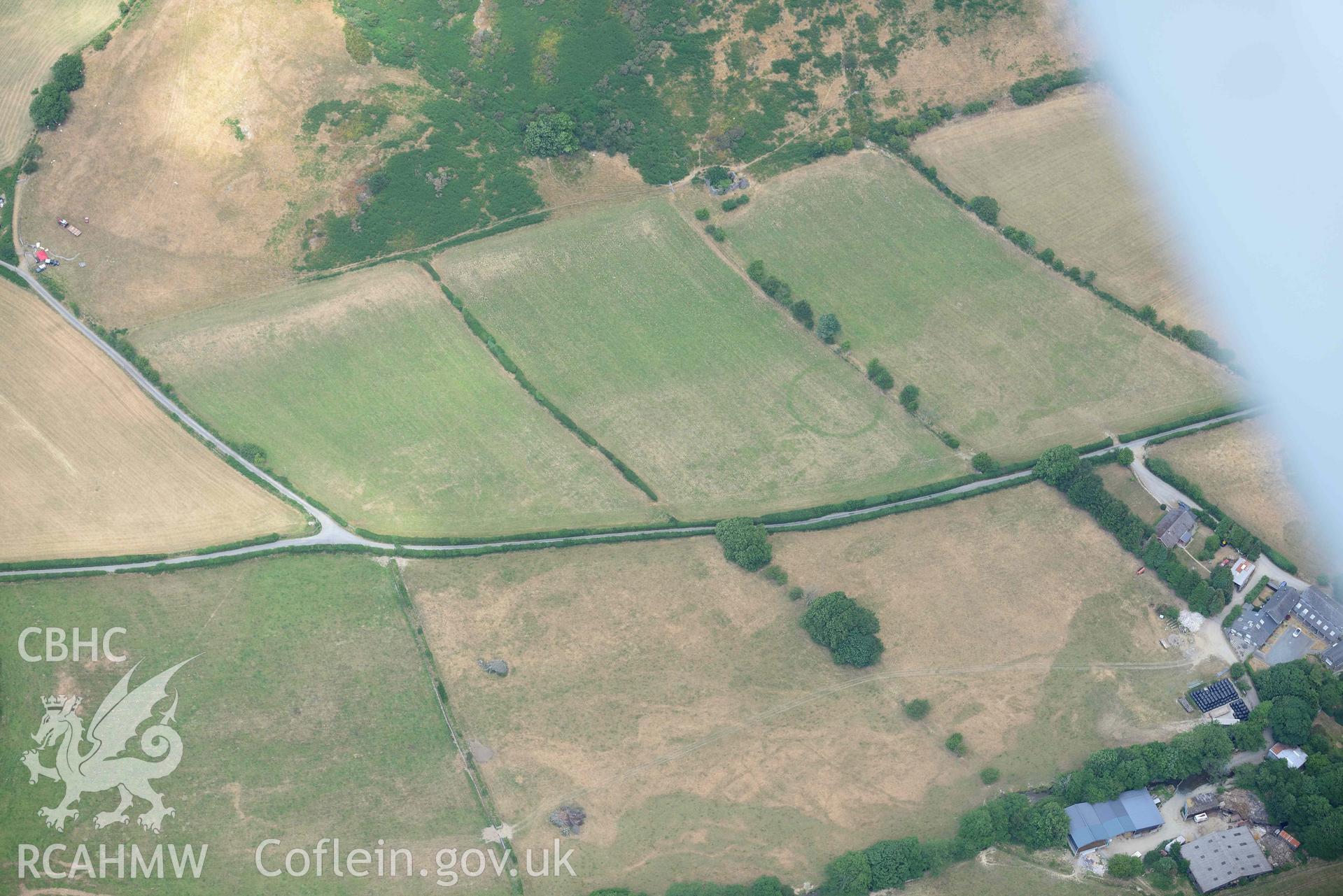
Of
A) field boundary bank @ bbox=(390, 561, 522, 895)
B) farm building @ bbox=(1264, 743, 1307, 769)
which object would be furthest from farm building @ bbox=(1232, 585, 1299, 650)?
field boundary bank @ bbox=(390, 561, 522, 895)

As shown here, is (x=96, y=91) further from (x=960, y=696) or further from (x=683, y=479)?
(x=960, y=696)

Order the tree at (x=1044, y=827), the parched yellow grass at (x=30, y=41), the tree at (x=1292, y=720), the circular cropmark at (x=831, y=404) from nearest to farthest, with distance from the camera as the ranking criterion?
the tree at (x=1044, y=827)
the tree at (x=1292, y=720)
the circular cropmark at (x=831, y=404)
the parched yellow grass at (x=30, y=41)

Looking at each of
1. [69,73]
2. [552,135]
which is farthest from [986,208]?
[69,73]

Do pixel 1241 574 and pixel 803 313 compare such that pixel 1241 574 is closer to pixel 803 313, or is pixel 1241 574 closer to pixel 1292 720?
pixel 1292 720

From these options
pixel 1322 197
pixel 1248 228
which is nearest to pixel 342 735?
pixel 1248 228

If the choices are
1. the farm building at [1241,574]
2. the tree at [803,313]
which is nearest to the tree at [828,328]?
the tree at [803,313]

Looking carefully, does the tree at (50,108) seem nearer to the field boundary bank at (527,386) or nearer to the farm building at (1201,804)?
the field boundary bank at (527,386)
